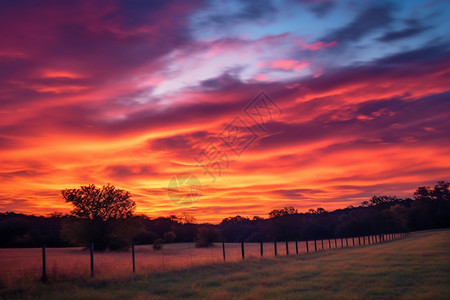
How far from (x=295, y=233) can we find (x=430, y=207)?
289 feet

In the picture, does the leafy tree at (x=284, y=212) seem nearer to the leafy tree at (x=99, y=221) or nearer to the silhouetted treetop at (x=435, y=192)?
the leafy tree at (x=99, y=221)

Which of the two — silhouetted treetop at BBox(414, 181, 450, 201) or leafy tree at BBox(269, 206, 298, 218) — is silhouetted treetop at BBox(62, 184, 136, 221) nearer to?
leafy tree at BBox(269, 206, 298, 218)

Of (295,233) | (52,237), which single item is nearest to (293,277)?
(52,237)

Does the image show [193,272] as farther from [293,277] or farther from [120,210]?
[120,210]

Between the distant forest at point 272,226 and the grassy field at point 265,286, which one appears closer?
the grassy field at point 265,286

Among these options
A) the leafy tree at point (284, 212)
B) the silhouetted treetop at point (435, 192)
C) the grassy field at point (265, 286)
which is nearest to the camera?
the grassy field at point (265, 286)

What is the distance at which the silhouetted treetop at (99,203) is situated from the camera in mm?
46375

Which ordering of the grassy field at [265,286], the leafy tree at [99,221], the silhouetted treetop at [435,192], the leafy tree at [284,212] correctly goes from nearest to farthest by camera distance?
1. the grassy field at [265,286]
2. the leafy tree at [99,221]
3. the leafy tree at [284,212]
4. the silhouetted treetop at [435,192]

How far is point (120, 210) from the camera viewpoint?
4800 cm

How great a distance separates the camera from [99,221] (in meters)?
46.3

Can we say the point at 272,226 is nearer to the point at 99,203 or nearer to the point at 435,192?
the point at 99,203

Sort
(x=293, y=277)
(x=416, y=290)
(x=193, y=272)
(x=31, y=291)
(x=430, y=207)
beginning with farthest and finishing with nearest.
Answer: (x=430, y=207), (x=193, y=272), (x=293, y=277), (x=31, y=291), (x=416, y=290)

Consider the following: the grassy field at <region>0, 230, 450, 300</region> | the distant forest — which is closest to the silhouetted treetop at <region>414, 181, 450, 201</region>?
the distant forest

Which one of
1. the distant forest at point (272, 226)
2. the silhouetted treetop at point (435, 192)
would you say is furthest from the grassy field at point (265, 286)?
the silhouetted treetop at point (435, 192)
